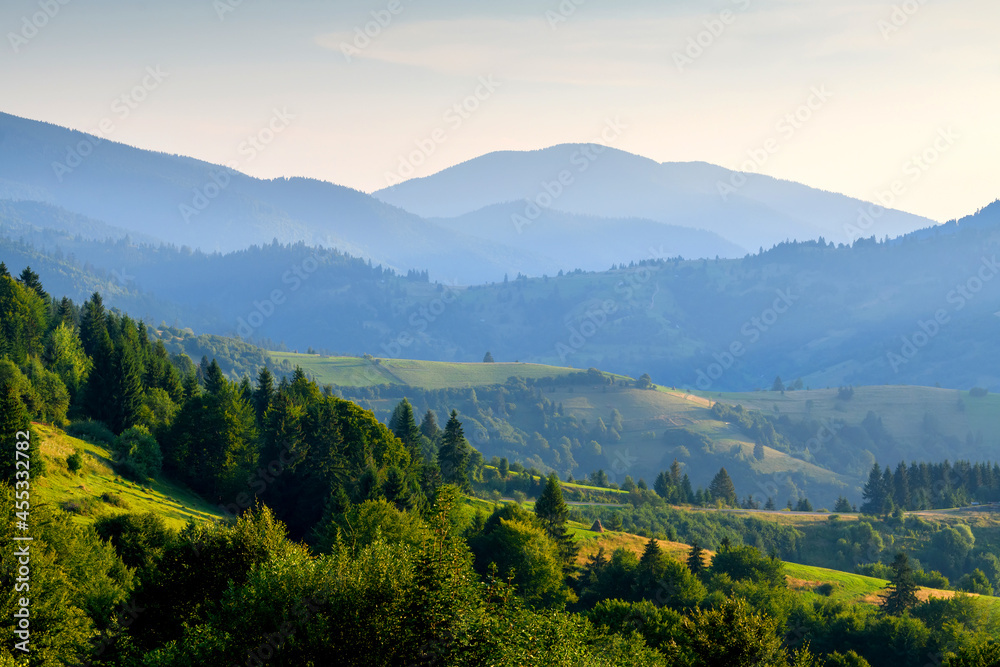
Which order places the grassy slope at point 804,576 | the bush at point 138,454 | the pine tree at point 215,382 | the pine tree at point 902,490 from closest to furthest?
1. the bush at point 138,454
2. the grassy slope at point 804,576
3. the pine tree at point 215,382
4. the pine tree at point 902,490

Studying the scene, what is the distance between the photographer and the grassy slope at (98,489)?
205ft

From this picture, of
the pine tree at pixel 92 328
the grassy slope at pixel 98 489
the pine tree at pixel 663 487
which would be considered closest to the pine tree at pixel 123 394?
the grassy slope at pixel 98 489

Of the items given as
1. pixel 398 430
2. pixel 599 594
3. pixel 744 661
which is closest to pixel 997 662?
pixel 744 661

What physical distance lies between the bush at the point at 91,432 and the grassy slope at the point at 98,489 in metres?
3.11

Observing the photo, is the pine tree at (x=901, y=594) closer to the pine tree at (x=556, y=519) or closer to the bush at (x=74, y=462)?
the pine tree at (x=556, y=519)

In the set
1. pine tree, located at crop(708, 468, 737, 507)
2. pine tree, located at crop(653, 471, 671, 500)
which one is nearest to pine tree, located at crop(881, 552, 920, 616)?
pine tree, located at crop(653, 471, 671, 500)

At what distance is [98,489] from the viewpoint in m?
67.6

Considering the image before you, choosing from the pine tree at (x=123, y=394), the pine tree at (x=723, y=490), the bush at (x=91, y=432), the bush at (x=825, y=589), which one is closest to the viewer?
the bush at (x=91, y=432)

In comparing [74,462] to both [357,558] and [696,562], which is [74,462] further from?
[696,562]

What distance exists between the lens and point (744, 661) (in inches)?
1518

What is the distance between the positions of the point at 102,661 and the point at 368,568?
47.8 ft

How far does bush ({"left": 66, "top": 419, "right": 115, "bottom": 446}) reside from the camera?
273 feet

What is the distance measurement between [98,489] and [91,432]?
19.4 metres

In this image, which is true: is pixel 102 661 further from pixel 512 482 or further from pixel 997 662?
pixel 512 482
